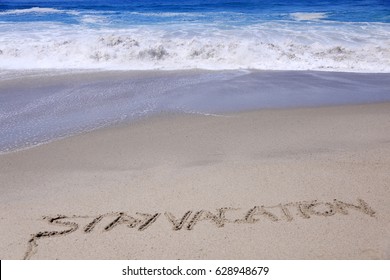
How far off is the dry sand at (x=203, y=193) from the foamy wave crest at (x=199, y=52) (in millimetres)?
4216

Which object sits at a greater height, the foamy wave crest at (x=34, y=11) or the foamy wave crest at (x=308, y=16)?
the foamy wave crest at (x=34, y=11)

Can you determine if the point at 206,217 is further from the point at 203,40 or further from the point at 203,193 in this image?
the point at 203,40

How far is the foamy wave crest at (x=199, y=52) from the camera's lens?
9289 millimetres

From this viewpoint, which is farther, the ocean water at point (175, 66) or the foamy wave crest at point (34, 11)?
the foamy wave crest at point (34, 11)

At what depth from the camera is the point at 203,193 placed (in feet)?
12.6

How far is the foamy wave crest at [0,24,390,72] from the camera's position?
929cm

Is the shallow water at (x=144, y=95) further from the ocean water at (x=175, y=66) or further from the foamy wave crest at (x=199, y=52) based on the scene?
the foamy wave crest at (x=199, y=52)

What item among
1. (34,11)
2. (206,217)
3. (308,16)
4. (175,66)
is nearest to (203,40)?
(175,66)

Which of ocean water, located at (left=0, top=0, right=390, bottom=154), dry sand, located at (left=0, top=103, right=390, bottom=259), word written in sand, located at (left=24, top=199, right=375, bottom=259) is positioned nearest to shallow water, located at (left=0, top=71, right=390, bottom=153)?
ocean water, located at (left=0, top=0, right=390, bottom=154)

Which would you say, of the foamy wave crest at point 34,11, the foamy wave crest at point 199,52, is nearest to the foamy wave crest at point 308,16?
the foamy wave crest at point 199,52

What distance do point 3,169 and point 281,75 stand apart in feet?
19.3

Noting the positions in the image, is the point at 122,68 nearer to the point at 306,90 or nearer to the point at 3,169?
the point at 306,90

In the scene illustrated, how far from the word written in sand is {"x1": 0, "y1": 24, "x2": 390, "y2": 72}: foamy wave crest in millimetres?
5881

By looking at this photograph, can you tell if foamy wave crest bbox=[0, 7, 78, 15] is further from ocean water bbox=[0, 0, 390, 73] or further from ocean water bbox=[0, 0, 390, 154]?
ocean water bbox=[0, 0, 390, 154]
